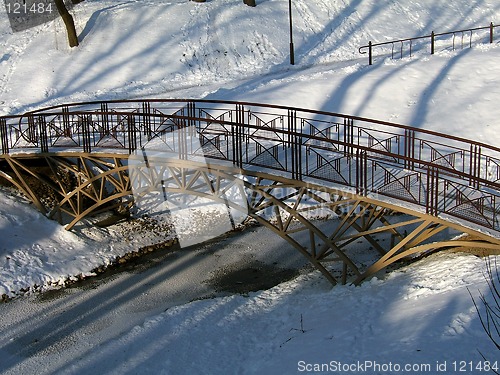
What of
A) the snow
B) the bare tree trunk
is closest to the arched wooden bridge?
the snow

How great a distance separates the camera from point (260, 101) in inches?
924

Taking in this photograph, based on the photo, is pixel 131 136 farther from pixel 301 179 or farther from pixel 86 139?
pixel 301 179

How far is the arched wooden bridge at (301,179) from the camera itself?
13484 mm

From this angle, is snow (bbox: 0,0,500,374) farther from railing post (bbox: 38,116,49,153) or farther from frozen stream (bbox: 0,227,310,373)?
railing post (bbox: 38,116,49,153)

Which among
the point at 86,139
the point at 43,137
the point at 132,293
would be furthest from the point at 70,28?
the point at 132,293

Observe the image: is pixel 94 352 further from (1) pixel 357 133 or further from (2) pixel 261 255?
(1) pixel 357 133

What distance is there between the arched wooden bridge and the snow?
0.73 metres

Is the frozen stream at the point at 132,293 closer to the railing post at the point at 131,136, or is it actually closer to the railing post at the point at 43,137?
the railing post at the point at 131,136

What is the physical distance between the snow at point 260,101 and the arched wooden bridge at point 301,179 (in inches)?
28.8

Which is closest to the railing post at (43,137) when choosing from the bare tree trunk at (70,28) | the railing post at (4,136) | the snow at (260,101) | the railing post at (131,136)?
the railing post at (4,136)

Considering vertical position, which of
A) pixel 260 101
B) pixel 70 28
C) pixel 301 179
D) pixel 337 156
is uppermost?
pixel 70 28

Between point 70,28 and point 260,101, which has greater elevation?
point 70,28

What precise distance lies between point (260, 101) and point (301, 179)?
9.40m

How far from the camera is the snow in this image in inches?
453
